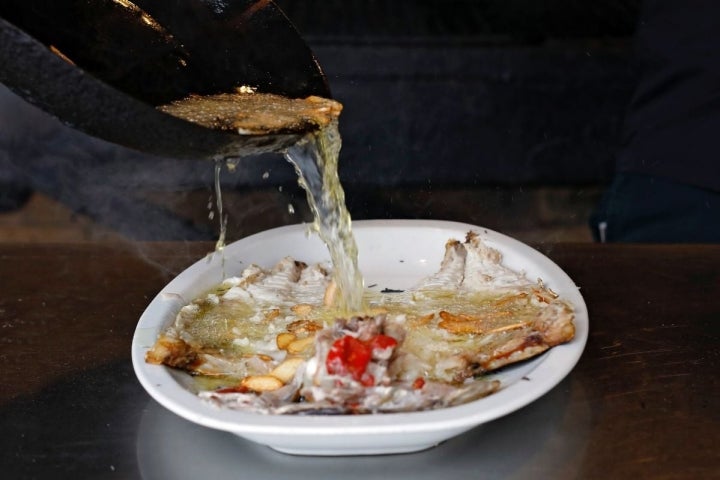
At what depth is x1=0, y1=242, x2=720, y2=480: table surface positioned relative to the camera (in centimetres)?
105

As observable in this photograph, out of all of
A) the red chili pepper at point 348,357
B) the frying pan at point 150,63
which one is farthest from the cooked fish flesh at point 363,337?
the frying pan at point 150,63

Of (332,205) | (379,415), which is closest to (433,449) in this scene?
(379,415)

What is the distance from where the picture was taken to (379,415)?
0.97m

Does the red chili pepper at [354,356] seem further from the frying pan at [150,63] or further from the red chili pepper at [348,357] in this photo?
the frying pan at [150,63]

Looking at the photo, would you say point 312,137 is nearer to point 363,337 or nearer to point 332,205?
point 332,205

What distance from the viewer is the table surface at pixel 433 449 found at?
3.46 ft

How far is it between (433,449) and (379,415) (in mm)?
133

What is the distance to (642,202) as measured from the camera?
6.50 feet

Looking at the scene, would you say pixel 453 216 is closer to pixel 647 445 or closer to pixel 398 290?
pixel 398 290

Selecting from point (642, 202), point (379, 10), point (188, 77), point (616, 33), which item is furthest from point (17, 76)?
point (616, 33)

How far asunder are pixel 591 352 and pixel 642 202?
76cm

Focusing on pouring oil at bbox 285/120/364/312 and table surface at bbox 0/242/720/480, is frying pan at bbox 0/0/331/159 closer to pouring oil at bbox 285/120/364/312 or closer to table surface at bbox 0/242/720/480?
pouring oil at bbox 285/120/364/312

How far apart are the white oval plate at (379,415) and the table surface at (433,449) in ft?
0.23

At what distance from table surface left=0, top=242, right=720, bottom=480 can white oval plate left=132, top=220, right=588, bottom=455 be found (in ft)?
0.23
